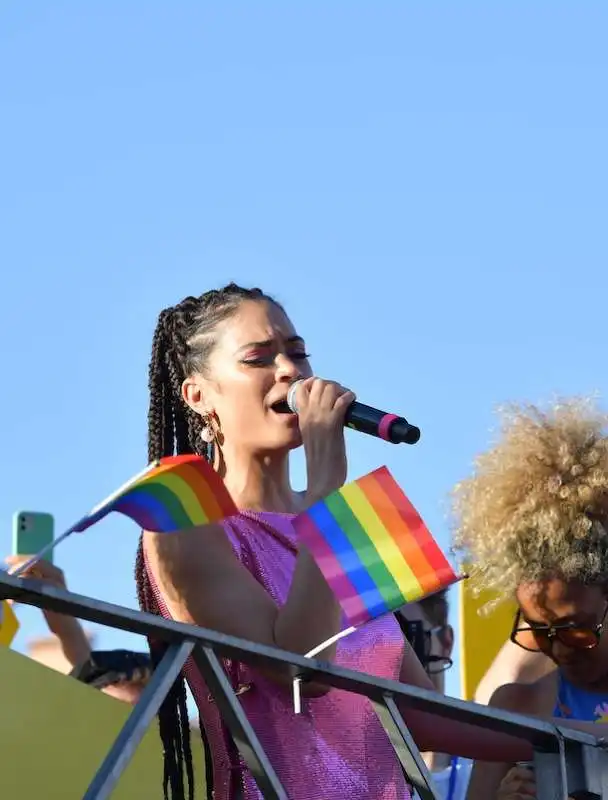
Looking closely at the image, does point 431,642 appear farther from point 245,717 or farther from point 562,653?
point 245,717

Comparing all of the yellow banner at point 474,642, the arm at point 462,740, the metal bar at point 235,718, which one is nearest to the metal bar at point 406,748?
the metal bar at point 235,718

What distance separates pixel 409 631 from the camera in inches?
172

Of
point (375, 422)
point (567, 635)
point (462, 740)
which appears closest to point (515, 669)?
point (567, 635)

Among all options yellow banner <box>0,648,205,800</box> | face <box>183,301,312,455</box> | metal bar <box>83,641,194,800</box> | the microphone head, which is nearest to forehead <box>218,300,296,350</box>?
face <box>183,301,312,455</box>

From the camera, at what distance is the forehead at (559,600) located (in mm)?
3689

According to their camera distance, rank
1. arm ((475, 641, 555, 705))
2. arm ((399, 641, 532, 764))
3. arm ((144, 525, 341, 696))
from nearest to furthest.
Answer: arm ((144, 525, 341, 696)), arm ((399, 641, 532, 764)), arm ((475, 641, 555, 705))

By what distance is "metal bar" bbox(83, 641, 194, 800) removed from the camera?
1682 mm

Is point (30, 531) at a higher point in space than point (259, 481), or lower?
higher

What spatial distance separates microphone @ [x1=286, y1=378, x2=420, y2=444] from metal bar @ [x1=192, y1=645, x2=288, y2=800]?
0.81 metres

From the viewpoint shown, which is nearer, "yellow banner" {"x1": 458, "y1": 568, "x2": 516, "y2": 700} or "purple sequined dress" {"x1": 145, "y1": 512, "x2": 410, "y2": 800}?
"purple sequined dress" {"x1": 145, "y1": 512, "x2": 410, "y2": 800}

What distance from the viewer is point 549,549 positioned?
3.77 metres

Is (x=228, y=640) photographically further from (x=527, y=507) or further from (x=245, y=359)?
(x=527, y=507)

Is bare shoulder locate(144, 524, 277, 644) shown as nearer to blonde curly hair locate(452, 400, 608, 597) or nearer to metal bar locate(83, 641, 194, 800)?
metal bar locate(83, 641, 194, 800)

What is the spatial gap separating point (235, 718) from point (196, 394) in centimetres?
125
